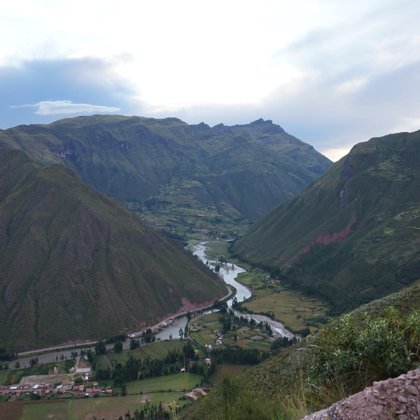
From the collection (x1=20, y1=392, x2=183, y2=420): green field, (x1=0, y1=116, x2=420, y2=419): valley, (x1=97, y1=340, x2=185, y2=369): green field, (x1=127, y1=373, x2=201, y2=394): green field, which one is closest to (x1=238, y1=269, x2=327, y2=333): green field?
(x1=0, y1=116, x2=420, y2=419): valley

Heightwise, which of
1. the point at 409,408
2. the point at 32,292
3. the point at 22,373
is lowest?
the point at 22,373

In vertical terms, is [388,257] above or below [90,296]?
above

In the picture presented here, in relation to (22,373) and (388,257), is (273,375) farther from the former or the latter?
(388,257)

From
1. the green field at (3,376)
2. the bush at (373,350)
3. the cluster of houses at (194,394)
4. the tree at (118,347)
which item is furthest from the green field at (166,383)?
the bush at (373,350)

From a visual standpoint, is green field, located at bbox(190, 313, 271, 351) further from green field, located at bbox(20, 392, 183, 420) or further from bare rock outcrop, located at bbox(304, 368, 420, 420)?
bare rock outcrop, located at bbox(304, 368, 420, 420)

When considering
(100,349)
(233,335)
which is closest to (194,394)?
(233,335)

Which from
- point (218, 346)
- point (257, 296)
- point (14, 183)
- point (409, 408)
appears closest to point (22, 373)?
point (218, 346)
